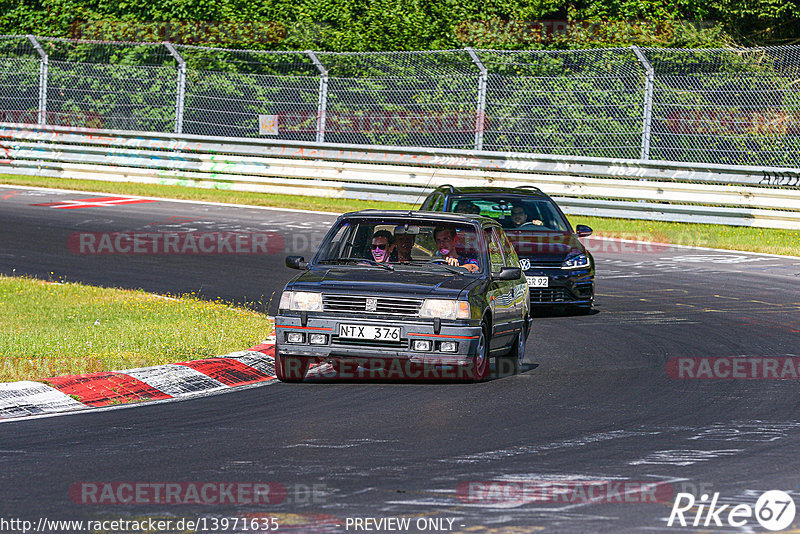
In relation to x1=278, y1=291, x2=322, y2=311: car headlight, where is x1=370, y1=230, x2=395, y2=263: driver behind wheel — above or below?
above

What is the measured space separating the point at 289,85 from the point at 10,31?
1353 cm

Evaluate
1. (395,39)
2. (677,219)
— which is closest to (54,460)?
(677,219)

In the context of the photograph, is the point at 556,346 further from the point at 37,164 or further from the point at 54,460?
the point at 37,164

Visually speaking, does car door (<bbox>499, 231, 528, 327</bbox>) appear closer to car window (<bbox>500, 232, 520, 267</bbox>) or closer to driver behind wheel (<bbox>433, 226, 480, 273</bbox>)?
car window (<bbox>500, 232, 520, 267</bbox>)

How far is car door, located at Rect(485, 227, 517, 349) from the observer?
10547 mm

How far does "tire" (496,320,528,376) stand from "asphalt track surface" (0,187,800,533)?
122 mm

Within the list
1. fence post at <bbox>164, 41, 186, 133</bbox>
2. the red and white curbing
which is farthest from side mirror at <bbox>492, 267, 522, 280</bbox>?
fence post at <bbox>164, 41, 186, 133</bbox>

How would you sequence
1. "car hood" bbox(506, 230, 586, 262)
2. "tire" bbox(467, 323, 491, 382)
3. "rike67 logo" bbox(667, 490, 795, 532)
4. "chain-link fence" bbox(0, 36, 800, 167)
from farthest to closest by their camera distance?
"chain-link fence" bbox(0, 36, 800, 167) < "car hood" bbox(506, 230, 586, 262) < "tire" bbox(467, 323, 491, 382) < "rike67 logo" bbox(667, 490, 795, 532)

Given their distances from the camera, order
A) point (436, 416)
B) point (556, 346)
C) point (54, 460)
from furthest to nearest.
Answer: point (556, 346), point (436, 416), point (54, 460)

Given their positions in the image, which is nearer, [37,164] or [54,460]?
[54,460]

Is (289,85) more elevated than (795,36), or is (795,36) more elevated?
(795,36)

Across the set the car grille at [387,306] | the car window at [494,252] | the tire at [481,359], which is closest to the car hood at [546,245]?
the car window at [494,252]

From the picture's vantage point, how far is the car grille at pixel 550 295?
1444 cm

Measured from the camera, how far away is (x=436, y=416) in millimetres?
8703
